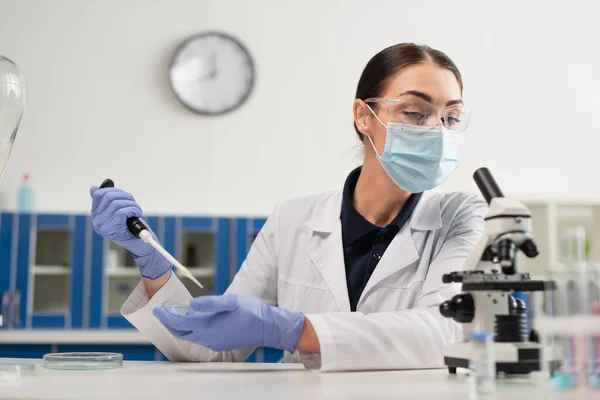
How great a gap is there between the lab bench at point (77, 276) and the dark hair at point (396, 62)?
1.94m

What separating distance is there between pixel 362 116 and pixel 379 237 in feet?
1.14

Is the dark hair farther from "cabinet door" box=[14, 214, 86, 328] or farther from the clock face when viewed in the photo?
the clock face

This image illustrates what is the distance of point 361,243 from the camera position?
64.8 inches

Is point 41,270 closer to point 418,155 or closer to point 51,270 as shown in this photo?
point 51,270

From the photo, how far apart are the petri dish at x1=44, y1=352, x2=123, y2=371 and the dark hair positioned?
933 mm

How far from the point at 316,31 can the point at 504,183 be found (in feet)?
5.14

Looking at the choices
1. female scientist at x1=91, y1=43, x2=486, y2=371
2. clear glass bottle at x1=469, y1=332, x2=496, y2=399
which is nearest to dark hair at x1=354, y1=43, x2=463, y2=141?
female scientist at x1=91, y1=43, x2=486, y2=371

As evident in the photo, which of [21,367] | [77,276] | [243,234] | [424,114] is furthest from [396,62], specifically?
[77,276]

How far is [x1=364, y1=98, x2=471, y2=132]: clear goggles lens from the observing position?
5.19 feet

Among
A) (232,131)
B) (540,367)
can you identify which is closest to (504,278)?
(540,367)

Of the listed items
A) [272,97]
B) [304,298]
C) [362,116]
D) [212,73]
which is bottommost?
[304,298]

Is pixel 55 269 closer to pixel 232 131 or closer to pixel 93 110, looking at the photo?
pixel 93 110

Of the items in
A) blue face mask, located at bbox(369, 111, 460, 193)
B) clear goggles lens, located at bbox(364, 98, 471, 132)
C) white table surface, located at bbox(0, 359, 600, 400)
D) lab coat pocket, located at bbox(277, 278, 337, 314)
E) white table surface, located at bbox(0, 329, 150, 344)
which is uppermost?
clear goggles lens, located at bbox(364, 98, 471, 132)

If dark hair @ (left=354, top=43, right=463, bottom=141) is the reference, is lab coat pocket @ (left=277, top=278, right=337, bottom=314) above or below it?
below
